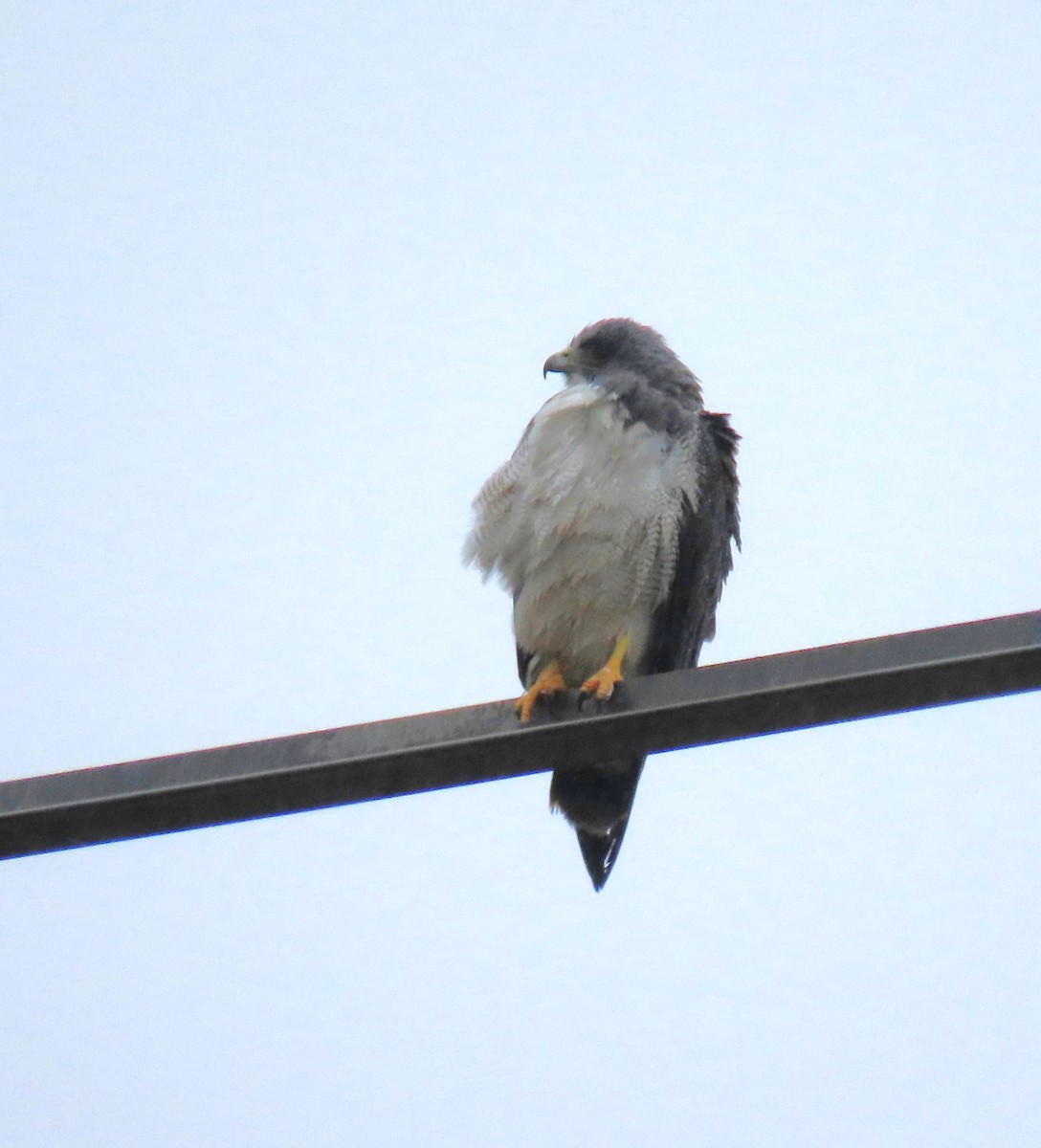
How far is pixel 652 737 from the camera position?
10.3 feet

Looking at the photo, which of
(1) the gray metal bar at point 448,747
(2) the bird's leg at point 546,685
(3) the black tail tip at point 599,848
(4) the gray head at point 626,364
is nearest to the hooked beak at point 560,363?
(4) the gray head at point 626,364

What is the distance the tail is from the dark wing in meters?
0.50

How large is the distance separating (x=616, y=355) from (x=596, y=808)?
1.79 meters

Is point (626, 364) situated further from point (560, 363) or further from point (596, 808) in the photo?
point (596, 808)

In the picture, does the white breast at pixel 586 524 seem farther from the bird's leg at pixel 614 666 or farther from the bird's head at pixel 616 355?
the bird's head at pixel 616 355

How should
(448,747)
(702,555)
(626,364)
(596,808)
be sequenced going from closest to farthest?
(448,747) < (596,808) < (702,555) < (626,364)

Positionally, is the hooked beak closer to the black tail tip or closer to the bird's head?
the bird's head

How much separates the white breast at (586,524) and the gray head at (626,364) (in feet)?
0.51

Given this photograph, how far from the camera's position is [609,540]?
4.96 meters

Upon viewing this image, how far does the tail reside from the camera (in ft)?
16.1

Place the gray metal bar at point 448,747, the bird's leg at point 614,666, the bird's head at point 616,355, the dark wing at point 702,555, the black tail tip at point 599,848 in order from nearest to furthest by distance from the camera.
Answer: the gray metal bar at point 448,747 → the bird's leg at point 614,666 → the black tail tip at point 599,848 → the dark wing at point 702,555 → the bird's head at point 616,355

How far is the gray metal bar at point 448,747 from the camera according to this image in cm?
299

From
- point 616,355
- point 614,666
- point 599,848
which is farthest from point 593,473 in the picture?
point 599,848

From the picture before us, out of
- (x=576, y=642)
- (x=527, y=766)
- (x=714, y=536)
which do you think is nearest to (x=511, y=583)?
(x=576, y=642)
